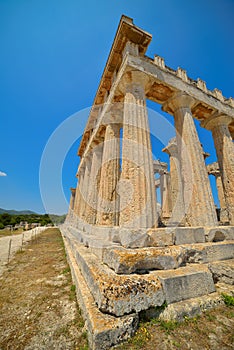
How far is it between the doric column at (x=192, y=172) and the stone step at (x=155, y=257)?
1733 millimetres

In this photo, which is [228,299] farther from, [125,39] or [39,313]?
[125,39]

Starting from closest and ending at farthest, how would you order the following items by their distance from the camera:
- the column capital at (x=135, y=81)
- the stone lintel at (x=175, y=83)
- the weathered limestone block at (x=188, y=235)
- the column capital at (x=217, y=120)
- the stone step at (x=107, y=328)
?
the stone step at (x=107, y=328) < the weathered limestone block at (x=188, y=235) < the column capital at (x=135, y=81) < the stone lintel at (x=175, y=83) < the column capital at (x=217, y=120)

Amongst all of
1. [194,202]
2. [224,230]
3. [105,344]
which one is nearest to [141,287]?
[105,344]

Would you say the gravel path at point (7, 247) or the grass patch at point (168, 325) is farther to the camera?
the gravel path at point (7, 247)

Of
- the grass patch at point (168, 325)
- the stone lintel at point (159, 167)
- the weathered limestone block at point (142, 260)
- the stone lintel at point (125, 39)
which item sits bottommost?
the grass patch at point (168, 325)

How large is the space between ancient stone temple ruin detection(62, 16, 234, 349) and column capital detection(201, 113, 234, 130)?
0.05 metres

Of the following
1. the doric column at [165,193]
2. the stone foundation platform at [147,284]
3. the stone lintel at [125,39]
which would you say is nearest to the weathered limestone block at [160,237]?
the stone foundation platform at [147,284]

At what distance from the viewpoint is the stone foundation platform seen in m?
1.87

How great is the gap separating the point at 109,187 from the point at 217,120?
7068 mm

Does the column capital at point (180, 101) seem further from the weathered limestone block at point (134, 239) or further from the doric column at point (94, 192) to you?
the weathered limestone block at point (134, 239)

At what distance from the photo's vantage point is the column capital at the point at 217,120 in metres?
8.12

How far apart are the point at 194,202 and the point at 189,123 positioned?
331 cm

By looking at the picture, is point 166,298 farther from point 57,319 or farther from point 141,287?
point 57,319

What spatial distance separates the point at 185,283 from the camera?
8.07 feet
